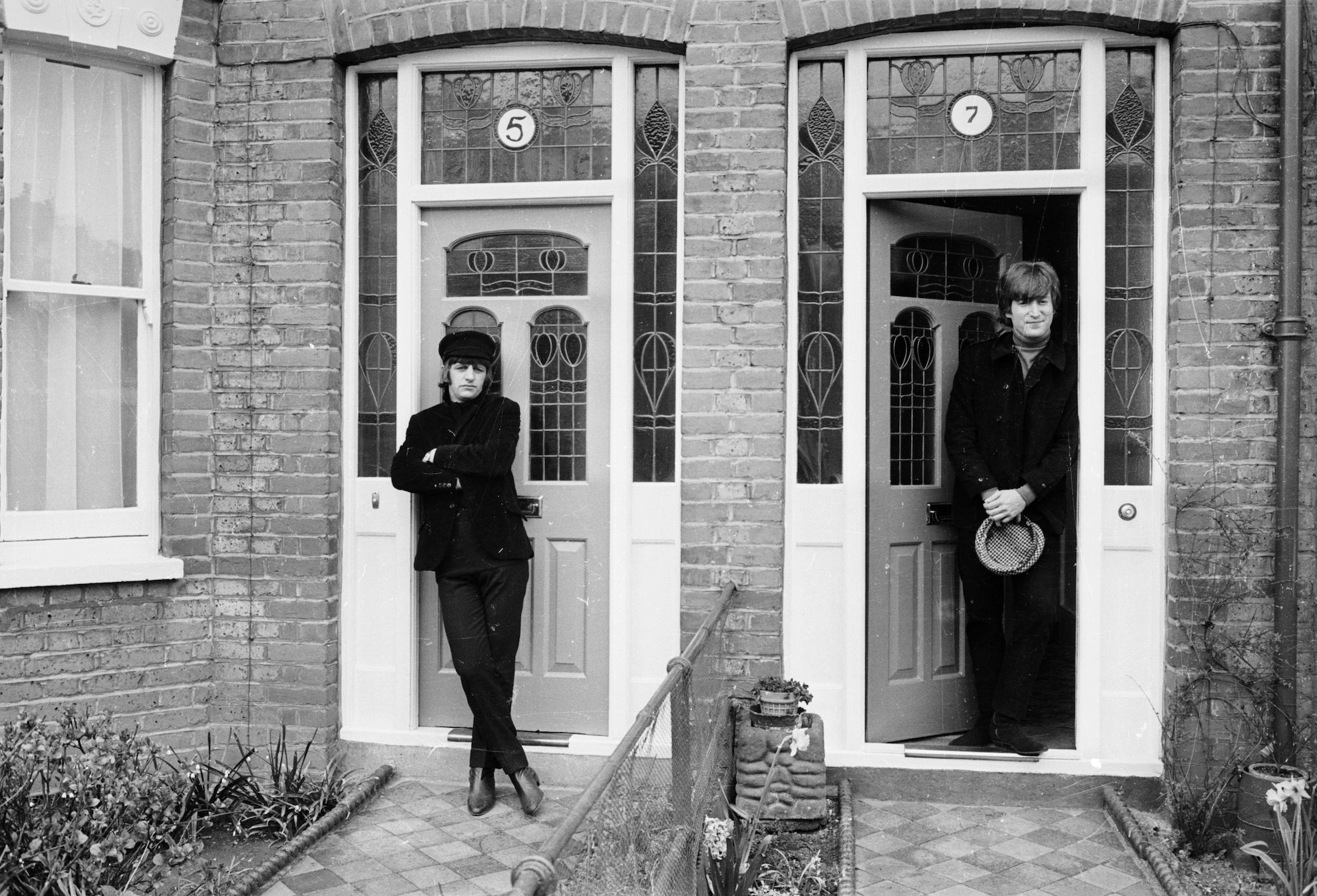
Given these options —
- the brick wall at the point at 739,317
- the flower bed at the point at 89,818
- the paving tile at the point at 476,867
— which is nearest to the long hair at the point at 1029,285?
the brick wall at the point at 739,317

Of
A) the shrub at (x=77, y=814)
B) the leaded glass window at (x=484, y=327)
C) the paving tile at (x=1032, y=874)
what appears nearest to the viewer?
the shrub at (x=77, y=814)

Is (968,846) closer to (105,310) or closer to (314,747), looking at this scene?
(314,747)

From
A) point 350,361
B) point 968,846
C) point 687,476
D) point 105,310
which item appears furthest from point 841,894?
point 105,310

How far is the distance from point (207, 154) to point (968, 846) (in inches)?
178

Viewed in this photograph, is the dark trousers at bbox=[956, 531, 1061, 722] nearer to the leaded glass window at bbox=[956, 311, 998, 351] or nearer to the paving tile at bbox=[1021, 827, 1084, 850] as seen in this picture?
the paving tile at bbox=[1021, 827, 1084, 850]

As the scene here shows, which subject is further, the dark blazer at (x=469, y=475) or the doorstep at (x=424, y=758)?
the doorstep at (x=424, y=758)

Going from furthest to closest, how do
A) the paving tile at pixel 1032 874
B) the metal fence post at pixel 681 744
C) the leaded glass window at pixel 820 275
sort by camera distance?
1. the leaded glass window at pixel 820 275
2. the paving tile at pixel 1032 874
3. the metal fence post at pixel 681 744

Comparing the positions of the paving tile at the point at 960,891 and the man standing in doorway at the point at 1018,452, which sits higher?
the man standing in doorway at the point at 1018,452

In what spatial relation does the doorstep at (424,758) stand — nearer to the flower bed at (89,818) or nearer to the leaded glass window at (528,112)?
the flower bed at (89,818)

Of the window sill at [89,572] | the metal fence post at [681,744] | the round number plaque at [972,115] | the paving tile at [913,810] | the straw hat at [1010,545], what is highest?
the round number plaque at [972,115]

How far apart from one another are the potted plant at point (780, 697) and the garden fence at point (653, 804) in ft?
1.04

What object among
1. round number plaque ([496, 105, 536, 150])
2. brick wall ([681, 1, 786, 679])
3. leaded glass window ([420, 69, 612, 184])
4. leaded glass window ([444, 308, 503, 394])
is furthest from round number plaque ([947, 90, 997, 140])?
leaded glass window ([444, 308, 503, 394])

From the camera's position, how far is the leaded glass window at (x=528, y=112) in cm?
537

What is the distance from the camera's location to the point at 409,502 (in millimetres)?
5430
